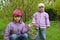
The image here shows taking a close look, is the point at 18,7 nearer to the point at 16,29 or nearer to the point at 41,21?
the point at 41,21

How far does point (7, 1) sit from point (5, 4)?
0.19 metres

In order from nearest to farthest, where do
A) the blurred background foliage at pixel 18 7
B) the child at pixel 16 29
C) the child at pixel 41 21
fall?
the child at pixel 16 29 → the child at pixel 41 21 → the blurred background foliage at pixel 18 7

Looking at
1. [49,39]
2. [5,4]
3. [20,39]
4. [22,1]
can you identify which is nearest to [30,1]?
[22,1]

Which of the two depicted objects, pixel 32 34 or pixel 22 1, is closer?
pixel 32 34

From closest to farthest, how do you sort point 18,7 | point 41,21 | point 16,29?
point 16,29 → point 41,21 → point 18,7

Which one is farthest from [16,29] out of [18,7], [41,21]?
[18,7]

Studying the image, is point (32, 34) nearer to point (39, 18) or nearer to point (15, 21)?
point (39, 18)

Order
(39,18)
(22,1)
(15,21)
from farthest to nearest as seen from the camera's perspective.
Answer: (22,1) < (39,18) < (15,21)

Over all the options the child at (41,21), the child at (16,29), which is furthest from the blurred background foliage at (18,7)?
the child at (16,29)

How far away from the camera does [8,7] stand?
1087cm

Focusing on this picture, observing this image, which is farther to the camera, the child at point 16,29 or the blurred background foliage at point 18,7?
the blurred background foliage at point 18,7

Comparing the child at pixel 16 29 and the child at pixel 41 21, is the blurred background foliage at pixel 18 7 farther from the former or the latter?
the child at pixel 16 29

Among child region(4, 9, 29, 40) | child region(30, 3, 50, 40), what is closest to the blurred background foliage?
child region(30, 3, 50, 40)

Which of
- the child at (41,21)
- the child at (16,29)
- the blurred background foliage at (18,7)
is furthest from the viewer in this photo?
the blurred background foliage at (18,7)
